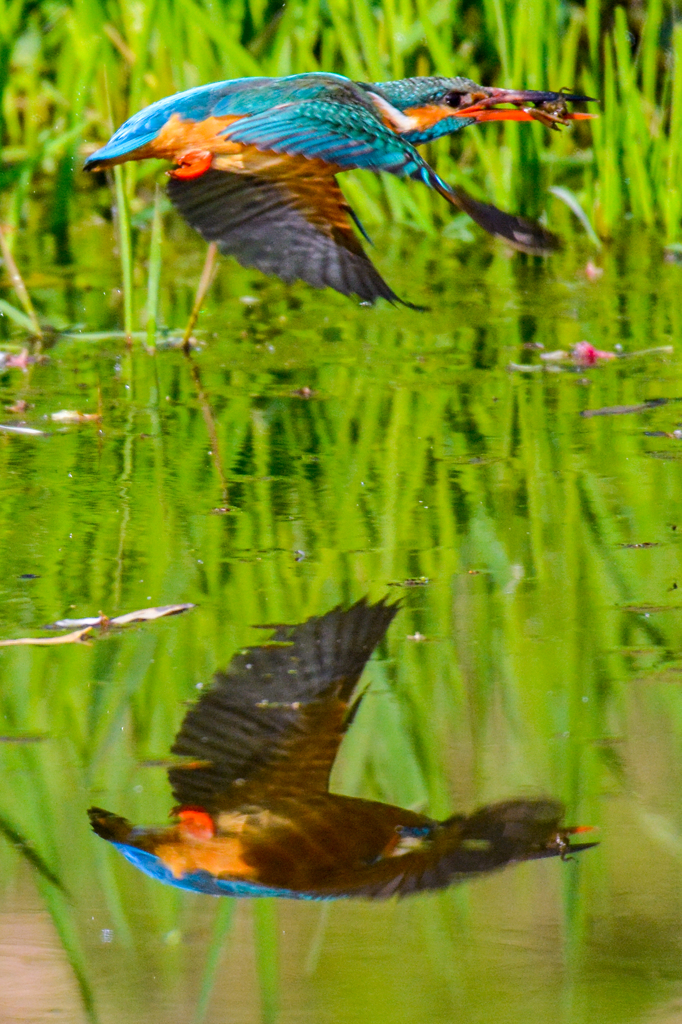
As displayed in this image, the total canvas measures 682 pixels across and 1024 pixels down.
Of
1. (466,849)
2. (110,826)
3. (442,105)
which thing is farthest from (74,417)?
(466,849)

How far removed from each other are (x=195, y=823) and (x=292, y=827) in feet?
0.31

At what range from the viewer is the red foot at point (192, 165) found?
2.53 m

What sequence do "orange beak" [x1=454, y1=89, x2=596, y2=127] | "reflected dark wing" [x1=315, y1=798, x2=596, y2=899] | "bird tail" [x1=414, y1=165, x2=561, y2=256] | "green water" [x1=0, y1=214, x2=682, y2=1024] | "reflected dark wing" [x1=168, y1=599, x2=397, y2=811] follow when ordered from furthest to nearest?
"orange beak" [x1=454, y1=89, x2=596, y2=127] → "bird tail" [x1=414, y1=165, x2=561, y2=256] → "reflected dark wing" [x1=168, y1=599, x2=397, y2=811] → "reflected dark wing" [x1=315, y1=798, x2=596, y2=899] → "green water" [x1=0, y1=214, x2=682, y2=1024]

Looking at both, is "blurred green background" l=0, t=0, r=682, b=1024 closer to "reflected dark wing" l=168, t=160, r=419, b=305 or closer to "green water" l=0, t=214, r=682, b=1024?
"green water" l=0, t=214, r=682, b=1024

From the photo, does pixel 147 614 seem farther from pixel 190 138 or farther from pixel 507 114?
pixel 507 114

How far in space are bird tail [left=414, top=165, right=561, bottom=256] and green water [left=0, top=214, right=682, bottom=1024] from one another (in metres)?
0.39

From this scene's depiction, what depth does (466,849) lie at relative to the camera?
4.56 feet

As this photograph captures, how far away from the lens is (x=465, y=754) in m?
1.56

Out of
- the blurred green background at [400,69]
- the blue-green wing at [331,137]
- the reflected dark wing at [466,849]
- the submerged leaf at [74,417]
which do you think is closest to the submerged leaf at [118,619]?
the reflected dark wing at [466,849]

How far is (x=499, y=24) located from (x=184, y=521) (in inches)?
88.7

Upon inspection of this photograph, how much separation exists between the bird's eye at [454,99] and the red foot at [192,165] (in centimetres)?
50

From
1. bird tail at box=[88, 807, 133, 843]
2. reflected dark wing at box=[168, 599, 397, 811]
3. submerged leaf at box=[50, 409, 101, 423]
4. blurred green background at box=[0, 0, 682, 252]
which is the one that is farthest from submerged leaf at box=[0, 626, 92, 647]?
blurred green background at box=[0, 0, 682, 252]

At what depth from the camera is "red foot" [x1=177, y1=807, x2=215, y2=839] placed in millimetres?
1417

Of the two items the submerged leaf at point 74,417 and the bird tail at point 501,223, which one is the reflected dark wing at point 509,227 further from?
the submerged leaf at point 74,417
